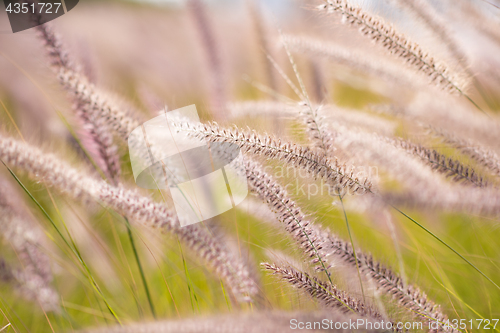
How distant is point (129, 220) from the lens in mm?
690

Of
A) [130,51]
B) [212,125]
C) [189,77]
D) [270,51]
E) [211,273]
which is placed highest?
[130,51]

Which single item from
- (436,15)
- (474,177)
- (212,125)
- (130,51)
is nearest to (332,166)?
(212,125)

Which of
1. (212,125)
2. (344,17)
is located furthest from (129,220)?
(344,17)

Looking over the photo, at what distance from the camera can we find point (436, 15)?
91 centimetres

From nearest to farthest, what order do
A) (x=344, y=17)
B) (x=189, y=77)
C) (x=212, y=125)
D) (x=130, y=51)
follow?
(x=212, y=125) → (x=344, y=17) → (x=189, y=77) → (x=130, y=51)

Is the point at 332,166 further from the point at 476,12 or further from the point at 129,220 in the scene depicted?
the point at 476,12

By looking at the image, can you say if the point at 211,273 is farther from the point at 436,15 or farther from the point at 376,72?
the point at 436,15

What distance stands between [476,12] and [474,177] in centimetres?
79

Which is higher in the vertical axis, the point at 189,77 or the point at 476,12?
the point at 189,77

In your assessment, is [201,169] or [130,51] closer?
[201,169]

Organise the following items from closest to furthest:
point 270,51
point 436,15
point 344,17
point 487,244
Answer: point 344,17, point 436,15, point 487,244, point 270,51

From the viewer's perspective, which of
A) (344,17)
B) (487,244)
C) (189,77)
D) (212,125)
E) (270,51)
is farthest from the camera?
(189,77)

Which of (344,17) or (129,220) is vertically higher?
(344,17)

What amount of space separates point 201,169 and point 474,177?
0.67 metres
